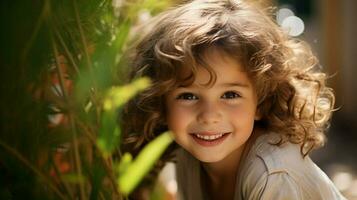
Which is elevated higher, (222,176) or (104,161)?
(104,161)

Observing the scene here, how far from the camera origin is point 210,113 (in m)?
1.42

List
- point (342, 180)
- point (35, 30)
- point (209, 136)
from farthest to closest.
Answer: point (342, 180), point (209, 136), point (35, 30)

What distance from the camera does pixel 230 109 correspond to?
4.68 ft

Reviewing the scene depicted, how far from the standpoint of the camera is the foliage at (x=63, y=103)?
2.48 ft

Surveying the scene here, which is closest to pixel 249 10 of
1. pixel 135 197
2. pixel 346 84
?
pixel 135 197

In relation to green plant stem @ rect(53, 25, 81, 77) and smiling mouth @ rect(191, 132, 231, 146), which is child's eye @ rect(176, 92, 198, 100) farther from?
green plant stem @ rect(53, 25, 81, 77)

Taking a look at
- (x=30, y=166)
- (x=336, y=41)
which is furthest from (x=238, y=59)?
(x=336, y=41)

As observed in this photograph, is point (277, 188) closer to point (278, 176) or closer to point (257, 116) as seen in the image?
point (278, 176)

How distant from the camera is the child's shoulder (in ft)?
4.51

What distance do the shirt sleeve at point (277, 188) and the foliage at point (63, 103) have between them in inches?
18.3

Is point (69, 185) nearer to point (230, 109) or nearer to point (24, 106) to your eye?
point (24, 106)

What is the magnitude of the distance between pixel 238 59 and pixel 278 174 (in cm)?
27

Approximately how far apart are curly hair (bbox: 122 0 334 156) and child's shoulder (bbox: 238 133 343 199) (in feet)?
0.17

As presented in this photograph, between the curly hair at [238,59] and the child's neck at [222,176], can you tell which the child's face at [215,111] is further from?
the child's neck at [222,176]
